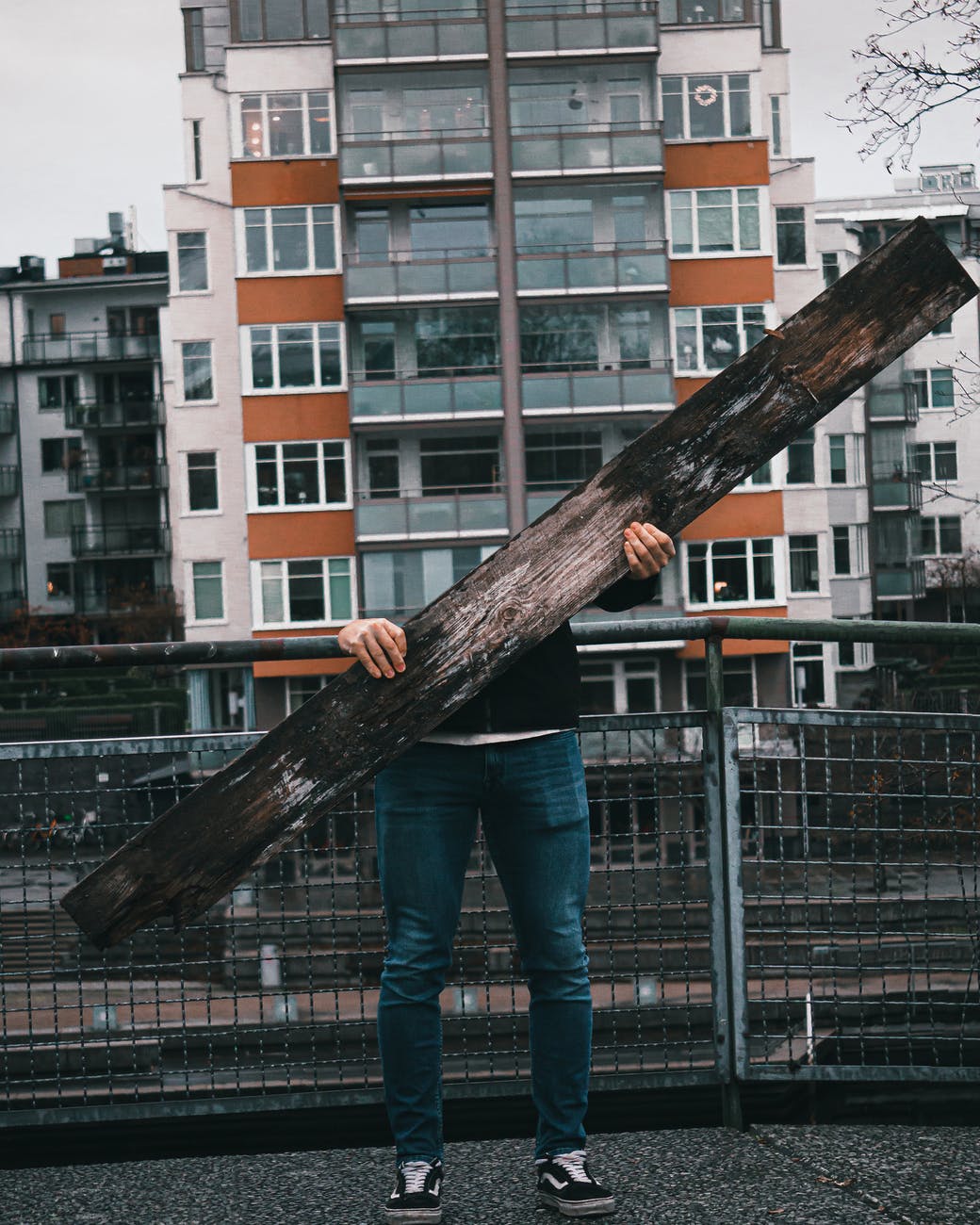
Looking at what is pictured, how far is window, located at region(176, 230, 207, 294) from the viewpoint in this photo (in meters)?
39.7

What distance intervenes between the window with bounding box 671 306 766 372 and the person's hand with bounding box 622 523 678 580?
115 ft

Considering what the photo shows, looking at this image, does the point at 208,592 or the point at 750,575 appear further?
the point at 208,592

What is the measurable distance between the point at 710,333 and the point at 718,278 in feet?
4.69

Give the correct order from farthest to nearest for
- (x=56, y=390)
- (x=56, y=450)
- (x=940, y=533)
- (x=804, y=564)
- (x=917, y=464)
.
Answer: (x=940, y=533) → (x=917, y=464) → (x=56, y=450) → (x=56, y=390) → (x=804, y=564)

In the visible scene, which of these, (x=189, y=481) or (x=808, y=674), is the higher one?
(x=189, y=481)

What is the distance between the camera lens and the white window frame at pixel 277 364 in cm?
3756

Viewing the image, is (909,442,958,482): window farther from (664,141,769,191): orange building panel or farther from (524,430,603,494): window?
(524,430,603,494): window

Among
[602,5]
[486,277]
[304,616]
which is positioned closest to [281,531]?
[304,616]

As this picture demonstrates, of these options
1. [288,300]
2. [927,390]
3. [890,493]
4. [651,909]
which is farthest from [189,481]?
[651,909]

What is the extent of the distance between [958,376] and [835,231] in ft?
172

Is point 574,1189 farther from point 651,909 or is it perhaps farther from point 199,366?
point 199,366

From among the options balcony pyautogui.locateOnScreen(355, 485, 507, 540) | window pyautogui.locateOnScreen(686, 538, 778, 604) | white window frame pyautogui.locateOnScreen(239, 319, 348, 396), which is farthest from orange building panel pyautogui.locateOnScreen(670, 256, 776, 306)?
white window frame pyautogui.locateOnScreen(239, 319, 348, 396)

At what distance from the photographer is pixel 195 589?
39.8 meters

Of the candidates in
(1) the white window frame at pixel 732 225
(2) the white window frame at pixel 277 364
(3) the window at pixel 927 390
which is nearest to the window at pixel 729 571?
(1) the white window frame at pixel 732 225
